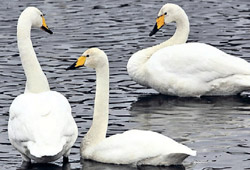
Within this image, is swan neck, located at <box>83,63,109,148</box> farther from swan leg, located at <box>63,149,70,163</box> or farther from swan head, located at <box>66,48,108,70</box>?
swan leg, located at <box>63,149,70,163</box>

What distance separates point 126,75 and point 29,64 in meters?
4.04

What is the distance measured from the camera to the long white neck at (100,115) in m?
11.2

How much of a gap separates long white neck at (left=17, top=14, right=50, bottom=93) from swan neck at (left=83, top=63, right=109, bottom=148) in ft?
4.12

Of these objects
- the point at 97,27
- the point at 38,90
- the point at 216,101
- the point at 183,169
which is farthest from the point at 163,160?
the point at 97,27

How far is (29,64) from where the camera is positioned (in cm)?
1252

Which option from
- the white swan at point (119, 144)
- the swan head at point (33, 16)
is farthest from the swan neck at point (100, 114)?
the swan head at point (33, 16)

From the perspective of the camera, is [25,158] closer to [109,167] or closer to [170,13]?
[109,167]

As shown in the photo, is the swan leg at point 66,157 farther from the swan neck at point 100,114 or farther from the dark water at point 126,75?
the swan neck at point 100,114

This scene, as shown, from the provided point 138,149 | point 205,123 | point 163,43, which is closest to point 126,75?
point 163,43

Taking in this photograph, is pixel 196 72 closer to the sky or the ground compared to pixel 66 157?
closer to the ground

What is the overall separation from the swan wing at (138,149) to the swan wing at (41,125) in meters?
0.48

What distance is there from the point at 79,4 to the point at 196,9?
328cm

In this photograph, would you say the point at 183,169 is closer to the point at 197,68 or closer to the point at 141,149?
the point at 141,149

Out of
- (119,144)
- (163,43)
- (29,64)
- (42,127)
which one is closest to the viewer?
(42,127)
